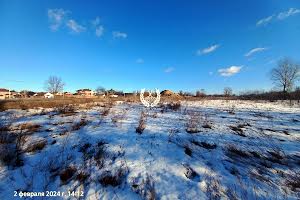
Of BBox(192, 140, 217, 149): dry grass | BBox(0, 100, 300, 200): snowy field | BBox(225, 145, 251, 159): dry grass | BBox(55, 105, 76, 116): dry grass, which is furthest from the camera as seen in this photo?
BBox(55, 105, 76, 116): dry grass

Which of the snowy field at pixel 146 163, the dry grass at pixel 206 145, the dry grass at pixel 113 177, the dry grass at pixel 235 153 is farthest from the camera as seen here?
the dry grass at pixel 206 145

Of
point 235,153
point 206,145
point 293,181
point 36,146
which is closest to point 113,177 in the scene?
point 36,146

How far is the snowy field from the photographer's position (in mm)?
3537

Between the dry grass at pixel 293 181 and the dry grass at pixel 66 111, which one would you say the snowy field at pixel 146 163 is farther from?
the dry grass at pixel 66 111

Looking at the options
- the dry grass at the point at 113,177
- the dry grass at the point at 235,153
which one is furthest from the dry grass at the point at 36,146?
the dry grass at the point at 235,153

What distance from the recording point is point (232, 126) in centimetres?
721

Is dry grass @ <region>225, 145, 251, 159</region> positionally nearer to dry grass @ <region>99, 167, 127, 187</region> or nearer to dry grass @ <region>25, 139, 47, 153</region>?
dry grass @ <region>99, 167, 127, 187</region>

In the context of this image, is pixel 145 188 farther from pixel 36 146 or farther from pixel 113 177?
pixel 36 146

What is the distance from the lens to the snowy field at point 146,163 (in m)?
3.54

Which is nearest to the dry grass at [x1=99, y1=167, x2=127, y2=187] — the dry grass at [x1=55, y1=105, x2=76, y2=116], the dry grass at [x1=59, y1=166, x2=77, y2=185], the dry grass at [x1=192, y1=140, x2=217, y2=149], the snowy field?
the snowy field

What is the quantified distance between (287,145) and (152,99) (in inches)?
445

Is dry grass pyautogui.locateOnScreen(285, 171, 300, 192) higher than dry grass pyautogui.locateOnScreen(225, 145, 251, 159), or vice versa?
dry grass pyautogui.locateOnScreen(225, 145, 251, 159)

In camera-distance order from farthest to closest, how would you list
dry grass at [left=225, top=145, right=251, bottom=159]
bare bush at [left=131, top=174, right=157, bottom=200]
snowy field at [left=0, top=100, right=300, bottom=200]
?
dry grass at [left=225, top=145, right=251, bottom=159]
snowy field at [left=0, top=100, right=300, bottom=200]
bare bush at [left=131, top=174, right=157, bottom=200]

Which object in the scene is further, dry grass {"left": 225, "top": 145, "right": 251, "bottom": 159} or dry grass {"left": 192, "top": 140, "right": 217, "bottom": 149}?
dry grass {"left": 192, "top": 140, "right": 217, "bottom": 149}
